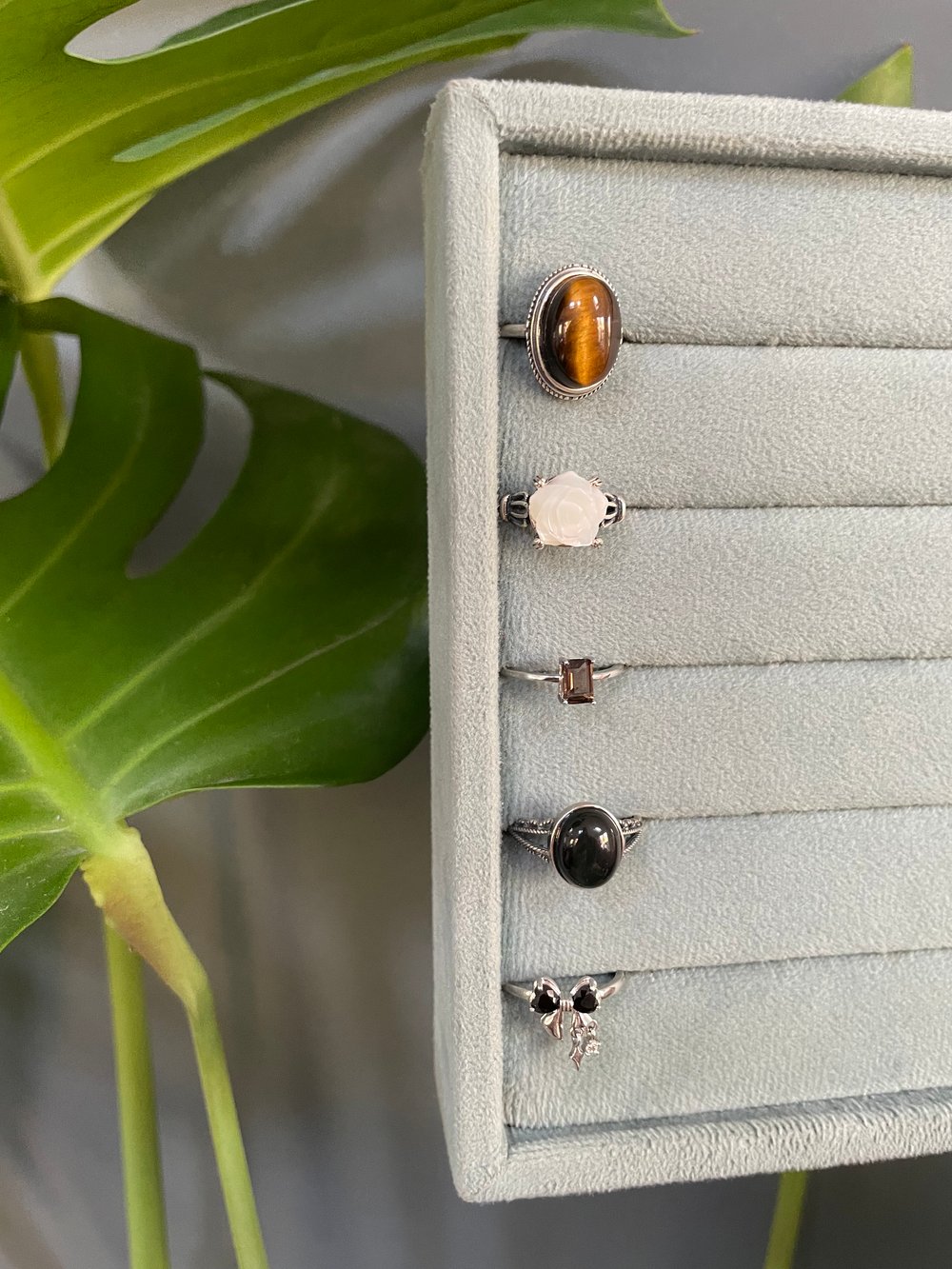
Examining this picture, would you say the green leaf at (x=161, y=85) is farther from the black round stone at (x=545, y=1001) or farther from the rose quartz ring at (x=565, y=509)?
the black round stone at (x=545, y=1001)

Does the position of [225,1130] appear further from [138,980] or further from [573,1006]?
A: [573,1006]

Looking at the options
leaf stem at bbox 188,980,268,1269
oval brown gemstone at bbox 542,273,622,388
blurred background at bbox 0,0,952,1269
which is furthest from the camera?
blurred background at bbox 0,0,952,1269

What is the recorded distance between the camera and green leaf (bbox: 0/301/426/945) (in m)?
0.44

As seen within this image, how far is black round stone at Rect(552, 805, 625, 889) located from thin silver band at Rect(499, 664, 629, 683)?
0.22ft

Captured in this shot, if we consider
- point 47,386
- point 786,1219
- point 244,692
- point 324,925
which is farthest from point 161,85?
point 786,1219

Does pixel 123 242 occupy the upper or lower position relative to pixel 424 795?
upper

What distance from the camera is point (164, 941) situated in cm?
45

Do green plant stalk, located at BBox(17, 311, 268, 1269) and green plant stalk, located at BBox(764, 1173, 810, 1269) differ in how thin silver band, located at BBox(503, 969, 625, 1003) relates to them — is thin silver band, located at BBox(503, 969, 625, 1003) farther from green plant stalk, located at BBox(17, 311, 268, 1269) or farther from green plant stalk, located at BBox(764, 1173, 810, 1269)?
green plant stalk, located at BBox(764, 1173, 810, 1269)

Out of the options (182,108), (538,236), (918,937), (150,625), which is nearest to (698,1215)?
(918,937)

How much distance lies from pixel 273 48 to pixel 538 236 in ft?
0.54

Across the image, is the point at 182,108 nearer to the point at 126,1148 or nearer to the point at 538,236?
the point at 538,236

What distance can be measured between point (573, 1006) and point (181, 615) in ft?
1.01

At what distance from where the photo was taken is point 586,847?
38 cm

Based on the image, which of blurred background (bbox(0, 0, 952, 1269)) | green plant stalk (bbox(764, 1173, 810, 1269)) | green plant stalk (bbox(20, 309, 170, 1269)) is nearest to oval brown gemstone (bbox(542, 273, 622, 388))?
blurred background (bbox(0, 0, 952, 1269))
